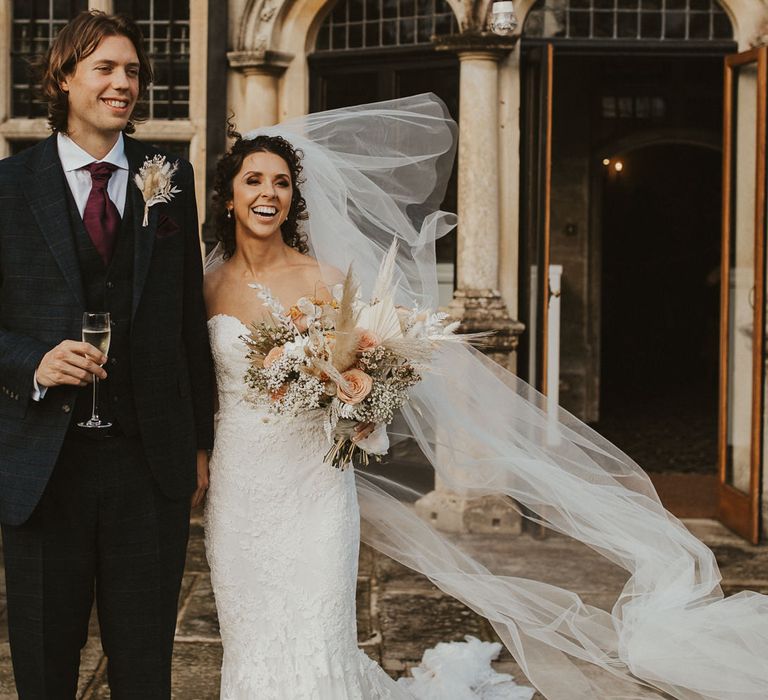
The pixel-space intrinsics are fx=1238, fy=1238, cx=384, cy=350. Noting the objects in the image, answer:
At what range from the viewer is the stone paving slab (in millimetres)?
5004

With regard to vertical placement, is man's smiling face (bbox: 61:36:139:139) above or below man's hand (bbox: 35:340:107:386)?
above

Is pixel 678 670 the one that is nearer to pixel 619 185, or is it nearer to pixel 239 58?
pixel 239 58

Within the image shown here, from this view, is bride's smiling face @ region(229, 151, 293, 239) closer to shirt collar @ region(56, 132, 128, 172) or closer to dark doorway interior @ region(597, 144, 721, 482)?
shirt collar @ region(56, 132, 128, 172)

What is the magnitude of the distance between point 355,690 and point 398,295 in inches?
55.4

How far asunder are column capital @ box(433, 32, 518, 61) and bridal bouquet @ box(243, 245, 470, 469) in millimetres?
3981

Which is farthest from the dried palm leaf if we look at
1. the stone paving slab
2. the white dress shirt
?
the stone paving slab

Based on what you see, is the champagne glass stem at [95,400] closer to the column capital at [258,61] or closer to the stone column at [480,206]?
the stone column at [480,206]

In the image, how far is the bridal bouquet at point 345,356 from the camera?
137 inches

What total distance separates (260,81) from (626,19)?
7.50ft

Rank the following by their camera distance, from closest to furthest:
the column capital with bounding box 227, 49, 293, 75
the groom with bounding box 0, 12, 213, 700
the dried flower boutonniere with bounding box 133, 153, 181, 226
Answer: the groom with bounding box 0, 12, 213, 700
the dried flower boutonniere with bounding box 133, 153, 181, 226
the column capital with bounding box 227, 49, 293, 75

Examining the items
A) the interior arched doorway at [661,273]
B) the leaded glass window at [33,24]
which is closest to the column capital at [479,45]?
the leaded glass window at [33,24]

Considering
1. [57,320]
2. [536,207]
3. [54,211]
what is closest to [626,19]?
[536,207]

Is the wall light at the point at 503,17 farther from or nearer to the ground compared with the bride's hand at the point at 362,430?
farther from the ground

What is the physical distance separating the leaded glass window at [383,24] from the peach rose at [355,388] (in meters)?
4.55
